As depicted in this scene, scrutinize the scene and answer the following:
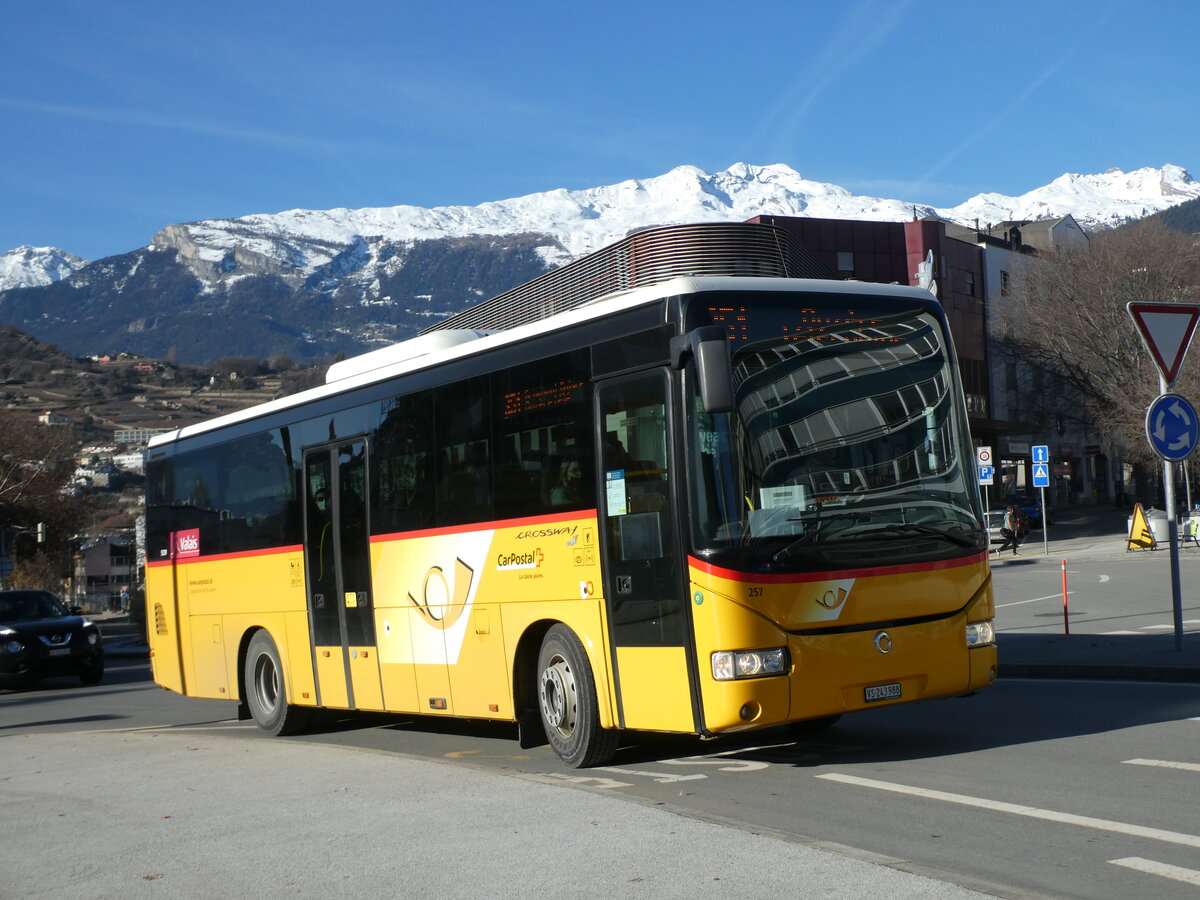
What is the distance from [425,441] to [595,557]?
2.68m

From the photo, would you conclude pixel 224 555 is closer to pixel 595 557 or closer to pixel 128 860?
pixel 595 557

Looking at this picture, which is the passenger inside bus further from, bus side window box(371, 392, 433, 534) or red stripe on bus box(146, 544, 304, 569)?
red stripe on bus box(146, 544, 304, 569)

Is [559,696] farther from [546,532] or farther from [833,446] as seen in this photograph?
[833,446]

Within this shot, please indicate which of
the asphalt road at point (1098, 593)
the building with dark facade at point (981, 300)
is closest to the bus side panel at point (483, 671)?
the asphalt road at point (1098, 593)

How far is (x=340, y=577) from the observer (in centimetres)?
1274

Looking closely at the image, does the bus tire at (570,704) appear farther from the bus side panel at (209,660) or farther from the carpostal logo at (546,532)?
the bus side panel at (209,660)

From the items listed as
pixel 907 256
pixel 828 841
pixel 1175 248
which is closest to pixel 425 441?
pixel 828 841

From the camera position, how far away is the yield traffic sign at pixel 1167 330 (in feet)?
44.9

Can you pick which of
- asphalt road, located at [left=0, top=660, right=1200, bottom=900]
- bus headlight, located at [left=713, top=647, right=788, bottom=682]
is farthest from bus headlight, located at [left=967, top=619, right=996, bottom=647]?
bus headlight, located at [left=713, top=647, right=788, bottom=682]

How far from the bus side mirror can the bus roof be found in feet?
2.19

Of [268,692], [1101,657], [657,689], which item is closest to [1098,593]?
[1101,657]

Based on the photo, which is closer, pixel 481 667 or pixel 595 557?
pixel 595 557

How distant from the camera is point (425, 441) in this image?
38.0 ft

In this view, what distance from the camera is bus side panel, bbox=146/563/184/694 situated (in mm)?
16297
